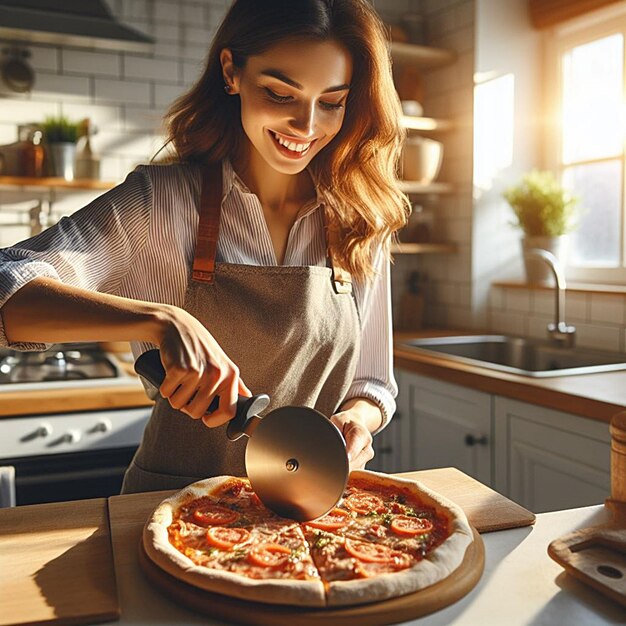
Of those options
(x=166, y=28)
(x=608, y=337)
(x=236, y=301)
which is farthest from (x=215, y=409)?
(x=166, y=28)

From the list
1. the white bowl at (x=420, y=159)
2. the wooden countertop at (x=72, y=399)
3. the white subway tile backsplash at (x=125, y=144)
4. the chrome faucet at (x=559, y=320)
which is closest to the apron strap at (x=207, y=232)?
the wooden countertop at (x=72, y=399)

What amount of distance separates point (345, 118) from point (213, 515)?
2.77ft

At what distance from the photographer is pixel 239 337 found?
4.75 ft

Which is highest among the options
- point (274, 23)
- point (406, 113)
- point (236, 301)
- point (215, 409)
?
point (406, 113)

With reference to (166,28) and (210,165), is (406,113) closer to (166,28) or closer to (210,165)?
(166,28)

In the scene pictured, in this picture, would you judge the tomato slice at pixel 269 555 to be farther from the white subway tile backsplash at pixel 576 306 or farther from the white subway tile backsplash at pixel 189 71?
the white subway tile backsplash at pixel 189 71

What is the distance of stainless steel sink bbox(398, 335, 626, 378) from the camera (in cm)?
275

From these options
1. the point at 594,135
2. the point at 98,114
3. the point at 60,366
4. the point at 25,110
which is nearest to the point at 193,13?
the point at 98,114

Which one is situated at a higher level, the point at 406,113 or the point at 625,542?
the point at 406,113

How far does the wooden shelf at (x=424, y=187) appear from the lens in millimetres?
3285

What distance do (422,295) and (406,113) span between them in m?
0.86

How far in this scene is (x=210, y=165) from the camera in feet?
4.92

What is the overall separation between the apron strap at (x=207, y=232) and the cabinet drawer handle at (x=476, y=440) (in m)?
1.30

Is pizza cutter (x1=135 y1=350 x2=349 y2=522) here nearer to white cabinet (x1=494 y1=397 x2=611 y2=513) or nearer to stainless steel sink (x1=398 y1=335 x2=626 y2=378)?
white cabinet (x1=494 y1=397 x2=611 y2=513)
